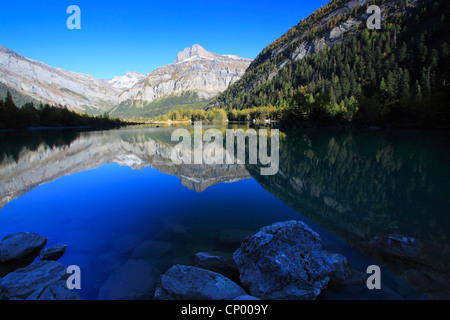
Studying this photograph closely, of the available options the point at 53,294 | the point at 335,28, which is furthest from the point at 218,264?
the point at 335,28

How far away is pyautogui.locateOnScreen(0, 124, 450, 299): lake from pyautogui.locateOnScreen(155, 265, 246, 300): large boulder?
0.63 metres

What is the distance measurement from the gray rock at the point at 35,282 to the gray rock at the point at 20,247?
1123mm

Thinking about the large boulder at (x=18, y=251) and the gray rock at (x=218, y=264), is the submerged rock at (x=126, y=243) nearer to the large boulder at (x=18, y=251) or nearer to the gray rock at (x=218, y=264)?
the large boulder at (x=18, y=251)

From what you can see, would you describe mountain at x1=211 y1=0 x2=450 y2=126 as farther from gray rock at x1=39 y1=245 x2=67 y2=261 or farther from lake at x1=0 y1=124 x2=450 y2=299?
gray rock at x1=39 y1=245 x2=67 y2=261

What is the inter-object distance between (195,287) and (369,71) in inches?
4513

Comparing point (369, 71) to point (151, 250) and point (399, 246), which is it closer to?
point (399, 246)

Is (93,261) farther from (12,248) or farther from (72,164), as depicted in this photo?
(72,164)

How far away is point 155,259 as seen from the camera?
6.47m

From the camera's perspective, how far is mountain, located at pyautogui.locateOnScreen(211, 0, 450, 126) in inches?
2183

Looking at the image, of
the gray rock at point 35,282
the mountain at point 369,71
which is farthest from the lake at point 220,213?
the mountain at point 369,71

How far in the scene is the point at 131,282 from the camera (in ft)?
18.1

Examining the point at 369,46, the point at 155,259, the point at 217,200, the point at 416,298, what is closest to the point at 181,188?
the point at 217,200

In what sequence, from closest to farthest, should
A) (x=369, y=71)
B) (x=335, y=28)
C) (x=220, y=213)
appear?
1. (x=220, y=213)
2. (x=369, y=71)
3. (x=335, y=28)

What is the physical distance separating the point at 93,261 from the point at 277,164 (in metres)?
15.3
